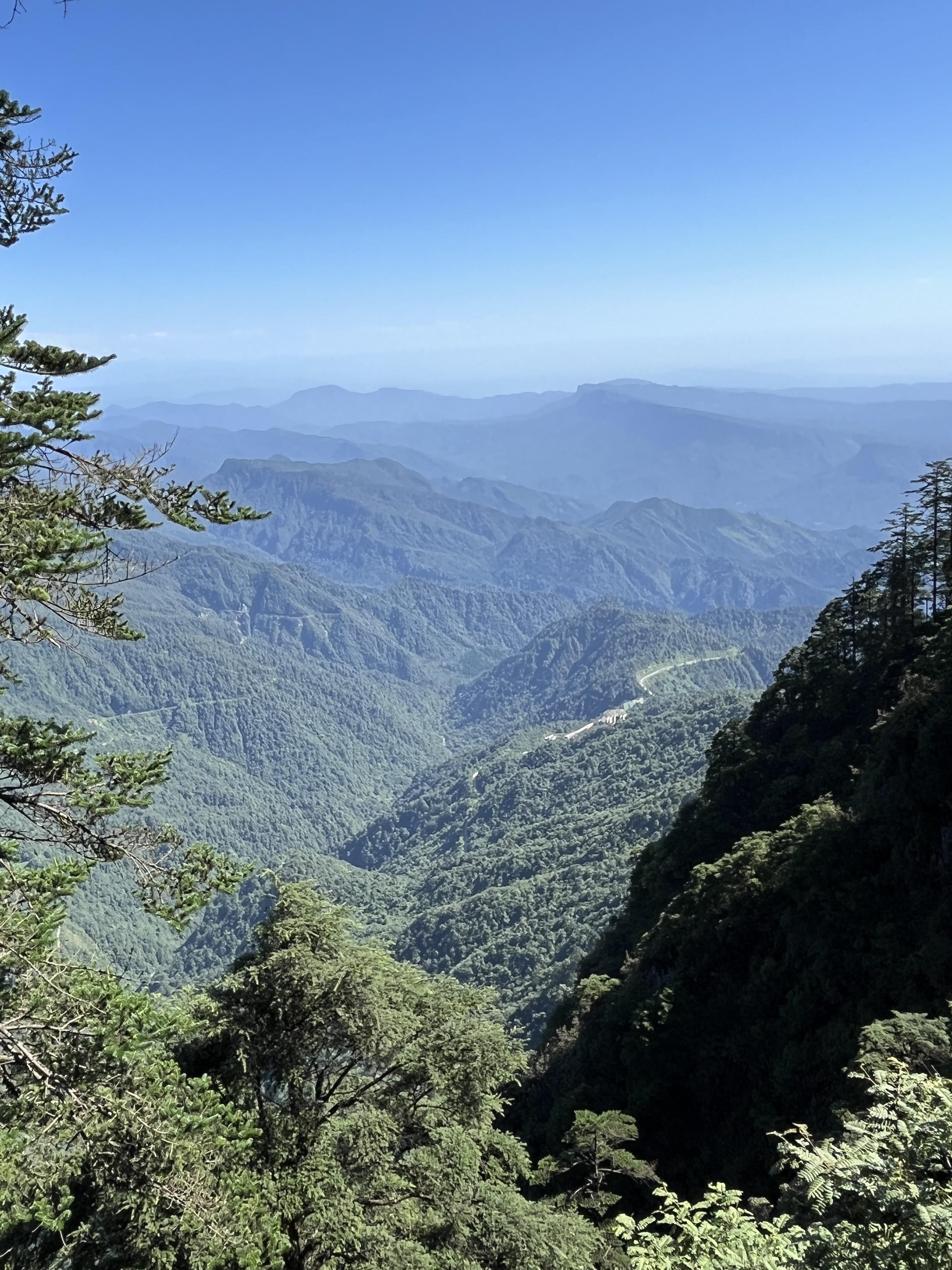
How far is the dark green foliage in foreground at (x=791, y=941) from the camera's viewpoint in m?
21.6

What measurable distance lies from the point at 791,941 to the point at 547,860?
104977mm

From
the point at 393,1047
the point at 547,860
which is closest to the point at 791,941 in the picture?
the point at 393,1047

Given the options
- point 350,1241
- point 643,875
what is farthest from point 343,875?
point 350,1241

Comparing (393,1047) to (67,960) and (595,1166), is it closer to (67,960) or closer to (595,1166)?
(67,960)

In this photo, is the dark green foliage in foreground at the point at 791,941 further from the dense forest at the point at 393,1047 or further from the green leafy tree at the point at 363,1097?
the green leafy tree at the point at 363,1097

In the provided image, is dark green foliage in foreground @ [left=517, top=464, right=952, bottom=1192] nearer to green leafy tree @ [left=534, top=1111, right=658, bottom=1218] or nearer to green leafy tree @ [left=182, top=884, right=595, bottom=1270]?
green leafy tree @ [left=534, top=1111, right=658, bottom=1218]

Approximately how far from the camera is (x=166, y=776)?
1101 centimetres

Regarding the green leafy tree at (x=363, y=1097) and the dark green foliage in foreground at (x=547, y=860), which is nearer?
the green leafy tree at (x=363, y=1097)

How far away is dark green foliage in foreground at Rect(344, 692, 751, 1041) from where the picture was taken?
91875mm

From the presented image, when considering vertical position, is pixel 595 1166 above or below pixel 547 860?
above

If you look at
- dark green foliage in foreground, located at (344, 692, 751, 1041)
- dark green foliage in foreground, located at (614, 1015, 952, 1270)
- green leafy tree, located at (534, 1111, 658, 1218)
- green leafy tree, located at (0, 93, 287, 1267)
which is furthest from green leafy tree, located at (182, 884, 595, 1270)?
dark green foliage in foreground, located at (344, 692, 751, 1041)

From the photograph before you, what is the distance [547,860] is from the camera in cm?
12650

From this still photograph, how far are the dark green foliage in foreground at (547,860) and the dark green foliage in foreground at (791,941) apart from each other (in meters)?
20.4

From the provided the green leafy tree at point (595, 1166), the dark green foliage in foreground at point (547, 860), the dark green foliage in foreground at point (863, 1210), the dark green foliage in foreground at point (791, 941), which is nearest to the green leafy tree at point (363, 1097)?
the dark green foliage in foreground at point (863, 1210)
